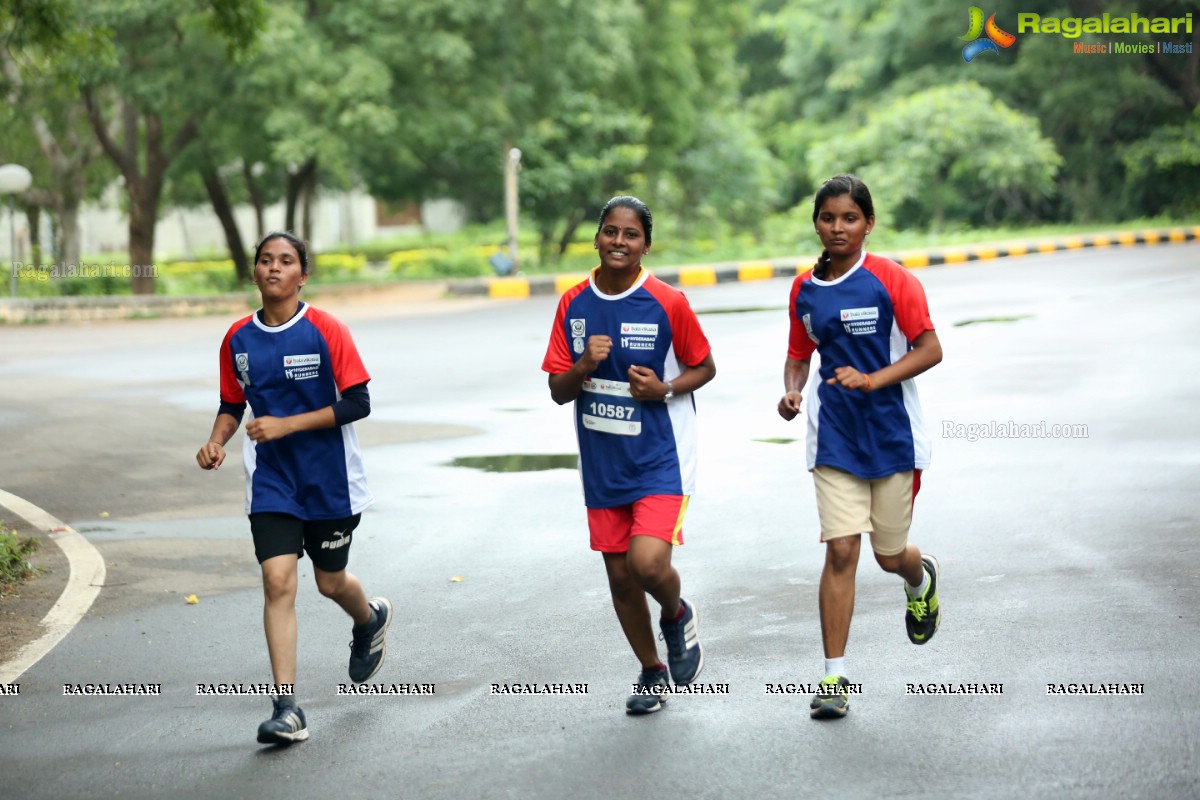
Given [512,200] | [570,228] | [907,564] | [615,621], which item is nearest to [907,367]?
[907,564]

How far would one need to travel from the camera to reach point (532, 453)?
11461 mm

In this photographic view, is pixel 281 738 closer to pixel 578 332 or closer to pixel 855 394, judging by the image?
pixel 578 332

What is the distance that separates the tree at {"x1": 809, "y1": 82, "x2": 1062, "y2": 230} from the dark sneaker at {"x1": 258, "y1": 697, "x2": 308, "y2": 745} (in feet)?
118

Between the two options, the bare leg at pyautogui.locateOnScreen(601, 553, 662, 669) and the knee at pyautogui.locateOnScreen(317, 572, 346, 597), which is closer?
the bare leg at pyautogui.locateOnScreen(601, 553, 662, 669)

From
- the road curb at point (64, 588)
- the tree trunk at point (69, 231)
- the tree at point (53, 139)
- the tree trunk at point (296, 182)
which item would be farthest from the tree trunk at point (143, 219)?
the road curb at point (64, 588)

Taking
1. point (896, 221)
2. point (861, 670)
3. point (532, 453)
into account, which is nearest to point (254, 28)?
point (532, 453)

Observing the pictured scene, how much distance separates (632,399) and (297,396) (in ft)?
3.67

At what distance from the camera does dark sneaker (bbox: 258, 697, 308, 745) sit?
17.0ft

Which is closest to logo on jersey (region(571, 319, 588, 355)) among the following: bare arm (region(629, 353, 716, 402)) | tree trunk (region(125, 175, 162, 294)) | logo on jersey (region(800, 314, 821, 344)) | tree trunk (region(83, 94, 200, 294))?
bare arm (region(629, 353, 716, 402))

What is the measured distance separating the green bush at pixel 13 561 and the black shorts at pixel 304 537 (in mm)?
2734

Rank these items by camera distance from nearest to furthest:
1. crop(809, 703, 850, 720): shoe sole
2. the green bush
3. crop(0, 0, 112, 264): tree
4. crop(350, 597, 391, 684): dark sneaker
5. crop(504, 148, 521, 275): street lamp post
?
crop(809, 703, 850, 720): shoe sole
crop(350, 597, 391, 684): dark sneaker
the green bush
crop(0, 0, 112, 264): tree
crop(504, 148, 521, 275): street lamp post

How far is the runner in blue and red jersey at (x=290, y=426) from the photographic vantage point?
5.40m

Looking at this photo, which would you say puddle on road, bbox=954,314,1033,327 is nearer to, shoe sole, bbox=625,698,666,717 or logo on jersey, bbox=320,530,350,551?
shoe sole, bbox=625,698,666,717

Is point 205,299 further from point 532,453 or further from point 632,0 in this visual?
point 532,453
